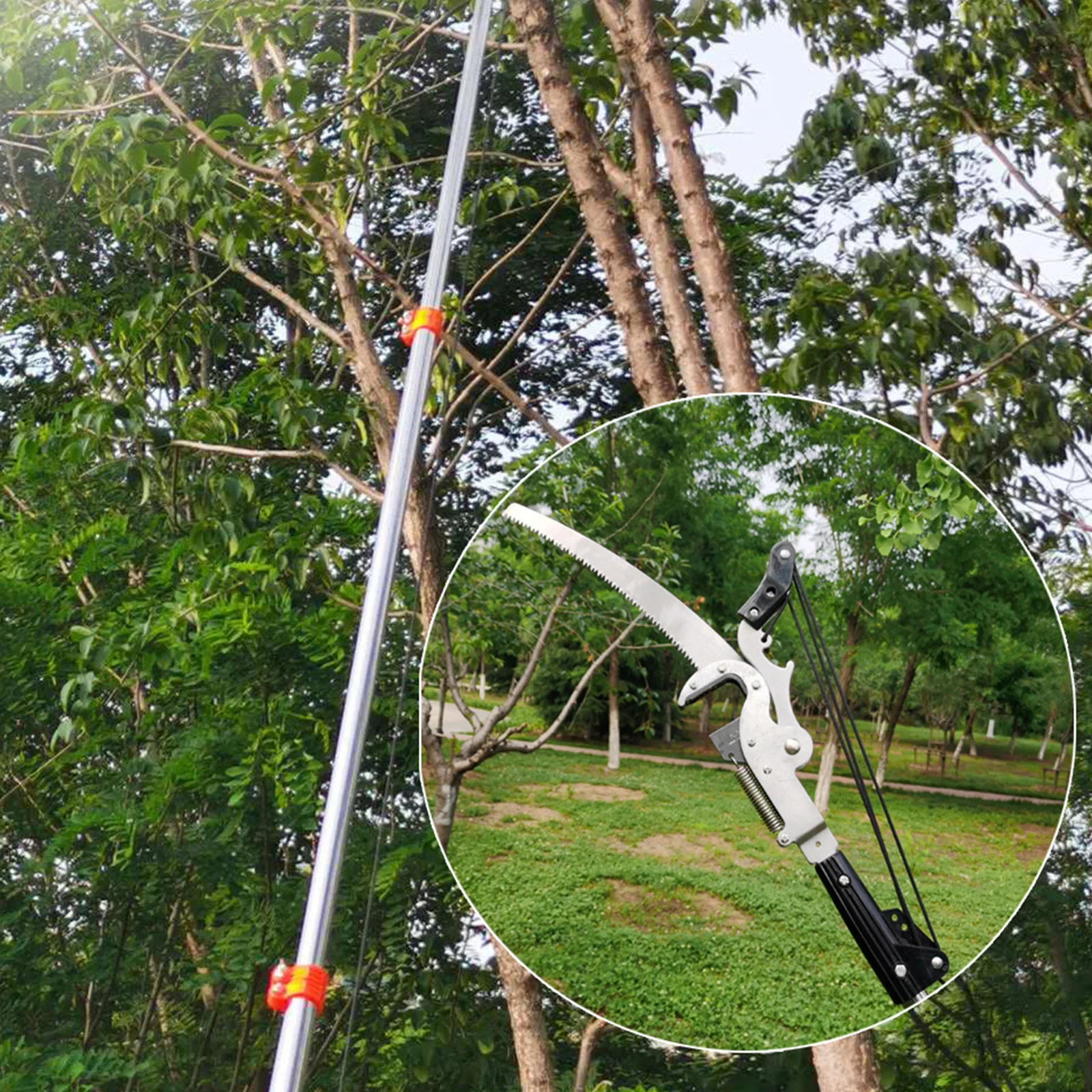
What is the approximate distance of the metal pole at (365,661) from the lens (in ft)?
3.06

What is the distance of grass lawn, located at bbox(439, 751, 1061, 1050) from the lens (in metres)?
1.21

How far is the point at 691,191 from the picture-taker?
5.78ft

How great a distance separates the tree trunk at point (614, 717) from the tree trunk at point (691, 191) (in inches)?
20.1

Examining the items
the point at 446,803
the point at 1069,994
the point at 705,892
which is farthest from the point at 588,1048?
the point at 705,892

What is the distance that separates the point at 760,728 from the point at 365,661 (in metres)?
0.34

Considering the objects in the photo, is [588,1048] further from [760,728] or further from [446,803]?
[760,728]

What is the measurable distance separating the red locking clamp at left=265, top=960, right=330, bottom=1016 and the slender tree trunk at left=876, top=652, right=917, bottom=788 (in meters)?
0.53

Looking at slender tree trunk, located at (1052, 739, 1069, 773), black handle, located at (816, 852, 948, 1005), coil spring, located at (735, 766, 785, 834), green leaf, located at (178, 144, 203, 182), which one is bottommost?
black handle, located at (816, 852, 948, 1005)

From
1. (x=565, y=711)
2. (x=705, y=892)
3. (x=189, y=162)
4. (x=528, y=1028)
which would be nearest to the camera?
(x=705, y=892)

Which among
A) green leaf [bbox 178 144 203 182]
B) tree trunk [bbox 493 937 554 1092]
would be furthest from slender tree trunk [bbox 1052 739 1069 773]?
green leaf [bbox 178 144 203 182]

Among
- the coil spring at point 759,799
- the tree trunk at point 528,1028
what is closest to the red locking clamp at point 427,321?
the coil spring at point 759,799

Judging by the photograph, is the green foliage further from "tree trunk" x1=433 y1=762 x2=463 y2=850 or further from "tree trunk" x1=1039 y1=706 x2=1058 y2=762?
"tree trunk" x1=433 y1=762 x2=463 y2=850

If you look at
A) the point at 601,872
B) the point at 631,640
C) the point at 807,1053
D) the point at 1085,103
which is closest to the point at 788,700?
the point at 631,640

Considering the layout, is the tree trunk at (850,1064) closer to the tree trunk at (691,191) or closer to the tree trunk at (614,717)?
the tree trunk at (614,717)
